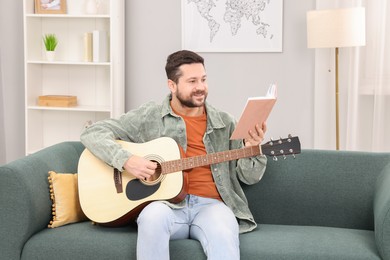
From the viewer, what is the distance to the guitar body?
2891mm

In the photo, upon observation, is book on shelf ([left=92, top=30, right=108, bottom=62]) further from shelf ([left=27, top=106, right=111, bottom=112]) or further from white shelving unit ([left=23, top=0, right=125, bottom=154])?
shelf ([left=27, top=106, right=111, bottom=112])

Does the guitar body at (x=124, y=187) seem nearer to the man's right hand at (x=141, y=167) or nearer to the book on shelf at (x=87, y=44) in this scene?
the man's right hand at (x=141, y=167)

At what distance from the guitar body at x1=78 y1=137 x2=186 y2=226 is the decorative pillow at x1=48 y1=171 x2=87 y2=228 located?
86 millimetres

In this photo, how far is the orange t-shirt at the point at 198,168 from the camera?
3.04m

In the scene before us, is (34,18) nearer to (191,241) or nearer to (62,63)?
(62,63)

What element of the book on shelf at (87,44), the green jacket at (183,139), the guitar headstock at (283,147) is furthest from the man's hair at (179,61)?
the book on shelf at (87,44)

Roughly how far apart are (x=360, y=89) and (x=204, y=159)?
2328mm

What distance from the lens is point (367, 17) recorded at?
4.88m

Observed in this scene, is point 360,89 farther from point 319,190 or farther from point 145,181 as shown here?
point 145,181

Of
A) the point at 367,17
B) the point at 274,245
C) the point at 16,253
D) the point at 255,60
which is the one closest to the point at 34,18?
the point at 255,60

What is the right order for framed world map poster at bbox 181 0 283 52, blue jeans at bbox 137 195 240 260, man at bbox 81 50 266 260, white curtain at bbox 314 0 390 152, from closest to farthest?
blue jeans at bbox 137 195 240 260 → man at bbox 81 50 266 260 → white curtain at bbox 314 0 390 152 → framed world map poster at bbox 181 0 283 52

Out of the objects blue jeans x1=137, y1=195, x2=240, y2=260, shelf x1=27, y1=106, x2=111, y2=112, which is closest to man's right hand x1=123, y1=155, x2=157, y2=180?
blue jeans x1=137, y1=195, x2=240, y2=260

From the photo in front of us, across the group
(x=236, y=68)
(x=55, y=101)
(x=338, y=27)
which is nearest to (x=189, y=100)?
(x=338, y=27)

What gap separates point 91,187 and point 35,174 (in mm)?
241
